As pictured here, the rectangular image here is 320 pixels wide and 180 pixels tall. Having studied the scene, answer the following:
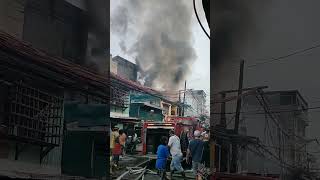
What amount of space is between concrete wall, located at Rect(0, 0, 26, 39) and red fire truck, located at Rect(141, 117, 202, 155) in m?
0.96

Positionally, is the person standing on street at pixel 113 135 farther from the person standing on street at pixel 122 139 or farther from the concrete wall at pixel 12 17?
the concrete wall at pixel 12 17

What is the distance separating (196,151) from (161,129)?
7.8 inches

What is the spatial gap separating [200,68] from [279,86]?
14.7 inches

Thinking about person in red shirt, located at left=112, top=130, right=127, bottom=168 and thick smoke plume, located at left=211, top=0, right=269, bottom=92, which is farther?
person in red shirt, located at left=112, top=130, right=127, bottom=168

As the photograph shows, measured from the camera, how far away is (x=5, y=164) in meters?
2.49

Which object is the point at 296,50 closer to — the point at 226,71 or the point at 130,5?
the point at 226,71

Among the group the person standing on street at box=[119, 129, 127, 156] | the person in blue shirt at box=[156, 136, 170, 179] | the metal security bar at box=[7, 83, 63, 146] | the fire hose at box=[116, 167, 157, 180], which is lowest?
the fire hose at box=[116, 167, 157, 180]

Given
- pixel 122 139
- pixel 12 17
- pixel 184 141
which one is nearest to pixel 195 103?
pixel 184 141

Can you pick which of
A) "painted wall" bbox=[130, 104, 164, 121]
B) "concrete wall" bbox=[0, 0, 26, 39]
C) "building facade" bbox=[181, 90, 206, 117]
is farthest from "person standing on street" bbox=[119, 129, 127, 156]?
"concrete wall" bbox=[0, 0, 26, 39]

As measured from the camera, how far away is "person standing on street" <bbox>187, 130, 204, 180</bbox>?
6.86 ft

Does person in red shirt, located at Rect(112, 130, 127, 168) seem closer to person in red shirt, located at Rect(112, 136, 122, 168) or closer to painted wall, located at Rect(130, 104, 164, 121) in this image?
person in red shirt, located at Rect(112, 136, 122, 168)

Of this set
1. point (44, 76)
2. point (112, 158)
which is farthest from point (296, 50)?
point (44, 76)

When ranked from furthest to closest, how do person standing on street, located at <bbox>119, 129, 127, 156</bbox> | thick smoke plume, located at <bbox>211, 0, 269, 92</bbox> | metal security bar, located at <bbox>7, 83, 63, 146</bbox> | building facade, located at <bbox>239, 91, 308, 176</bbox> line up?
metal security bar, located at <bbox>7, 83, 63, 146</bbox>, person standing on street, located at <bbox>119, 129, 127, 156</bbox>, thick smoke plume, located at <bbox>211, 0, 269, 92</bbox>, building facade, located at <bbox>239, 91, 308, 176</bbox>

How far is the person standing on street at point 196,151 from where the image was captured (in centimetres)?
209
